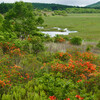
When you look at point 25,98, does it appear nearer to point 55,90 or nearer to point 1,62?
point 55,90

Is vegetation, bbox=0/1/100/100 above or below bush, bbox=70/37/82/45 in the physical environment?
below

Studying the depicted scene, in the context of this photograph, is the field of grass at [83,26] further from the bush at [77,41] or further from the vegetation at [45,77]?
the vegetation at [45,77]

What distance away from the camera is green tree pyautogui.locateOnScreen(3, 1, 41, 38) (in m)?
20.2

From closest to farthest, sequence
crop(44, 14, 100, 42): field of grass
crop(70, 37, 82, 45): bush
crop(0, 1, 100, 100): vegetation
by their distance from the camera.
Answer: crop(0, 1, 100, 100): vegetation < crop(70, 37, 82, 45): bush < crop(44, 14, 100, 42): field of grass

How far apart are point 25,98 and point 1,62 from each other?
A: 4.77 m

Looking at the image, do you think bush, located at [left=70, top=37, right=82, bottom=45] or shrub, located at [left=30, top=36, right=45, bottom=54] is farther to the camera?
bush, located at [left=70, top=37, right=82, bottom=45]

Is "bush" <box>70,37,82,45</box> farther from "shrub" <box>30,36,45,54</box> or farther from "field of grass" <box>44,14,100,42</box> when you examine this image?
"field of grass" <box>44,14,100,42</box>

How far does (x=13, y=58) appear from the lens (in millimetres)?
10672

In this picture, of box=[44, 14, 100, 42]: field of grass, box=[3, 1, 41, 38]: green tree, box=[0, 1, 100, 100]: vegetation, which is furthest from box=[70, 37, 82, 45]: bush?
box=[44, 14, 100, 42]: field of grass

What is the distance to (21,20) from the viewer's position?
2130 cm

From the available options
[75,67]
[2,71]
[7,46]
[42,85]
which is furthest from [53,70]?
[7,46]

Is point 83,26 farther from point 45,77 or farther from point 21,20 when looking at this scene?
point 45,77

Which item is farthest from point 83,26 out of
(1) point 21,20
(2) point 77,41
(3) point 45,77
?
(3) point 45,77

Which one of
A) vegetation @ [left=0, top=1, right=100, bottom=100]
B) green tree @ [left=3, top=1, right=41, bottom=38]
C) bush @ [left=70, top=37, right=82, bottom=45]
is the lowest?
vegetation @ [left=0, top=1, right=100, bottom=100]
